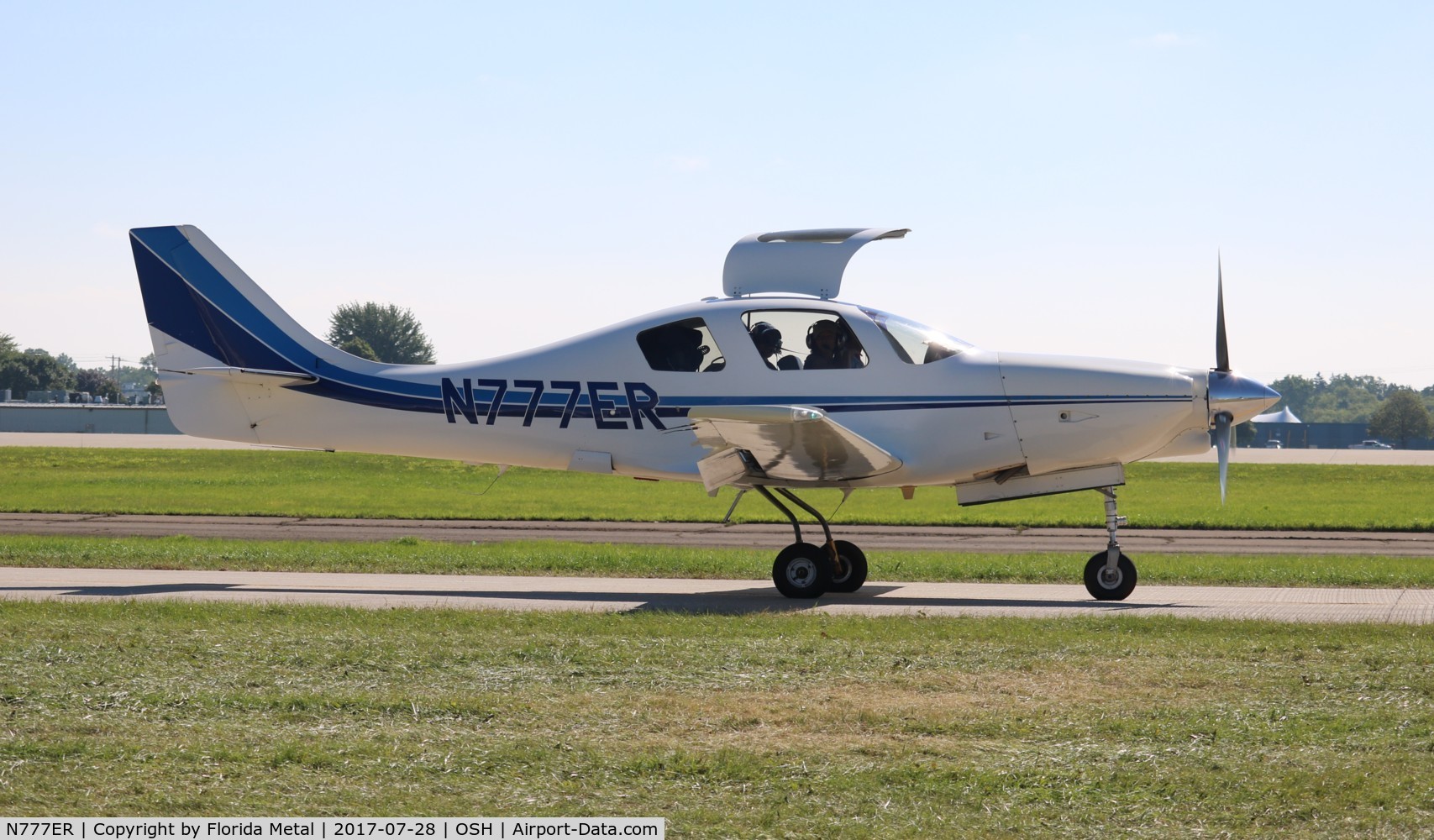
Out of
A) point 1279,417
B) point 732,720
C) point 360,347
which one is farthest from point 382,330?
point 732,720

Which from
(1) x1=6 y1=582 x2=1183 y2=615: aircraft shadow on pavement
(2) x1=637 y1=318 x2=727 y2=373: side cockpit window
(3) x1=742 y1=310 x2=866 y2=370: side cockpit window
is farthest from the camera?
→ (2) x1=637 y1=318 x2=727 y2=373: side cockpit window

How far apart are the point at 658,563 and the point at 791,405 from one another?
15.5 ft

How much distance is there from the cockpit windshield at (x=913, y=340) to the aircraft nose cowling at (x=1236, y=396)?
7.89 ft

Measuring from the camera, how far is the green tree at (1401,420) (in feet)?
405

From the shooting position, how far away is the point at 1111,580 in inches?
524

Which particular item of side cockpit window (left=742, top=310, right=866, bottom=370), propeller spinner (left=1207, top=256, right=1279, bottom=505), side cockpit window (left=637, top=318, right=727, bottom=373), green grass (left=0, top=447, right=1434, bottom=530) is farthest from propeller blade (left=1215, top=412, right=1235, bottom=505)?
green grass (left=0, top=447, right=1434, bottom=530)

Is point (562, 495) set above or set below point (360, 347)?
below

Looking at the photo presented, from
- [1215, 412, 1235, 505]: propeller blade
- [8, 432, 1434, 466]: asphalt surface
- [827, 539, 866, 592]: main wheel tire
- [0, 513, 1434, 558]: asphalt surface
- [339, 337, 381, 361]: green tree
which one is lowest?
[0, 513, 1434, 558]: asphalt surface

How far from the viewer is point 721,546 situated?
70.1 ft

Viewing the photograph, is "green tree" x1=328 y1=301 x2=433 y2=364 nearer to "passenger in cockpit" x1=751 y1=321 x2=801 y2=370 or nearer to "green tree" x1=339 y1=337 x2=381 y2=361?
"green tree" x1=339 y1=337 x2=381 y2=361

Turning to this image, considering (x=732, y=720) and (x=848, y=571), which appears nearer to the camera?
(x=732, y=720)

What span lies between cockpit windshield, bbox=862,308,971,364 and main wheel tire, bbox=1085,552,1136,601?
2.48m

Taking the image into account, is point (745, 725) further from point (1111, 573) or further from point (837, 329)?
point (1111, 573)
